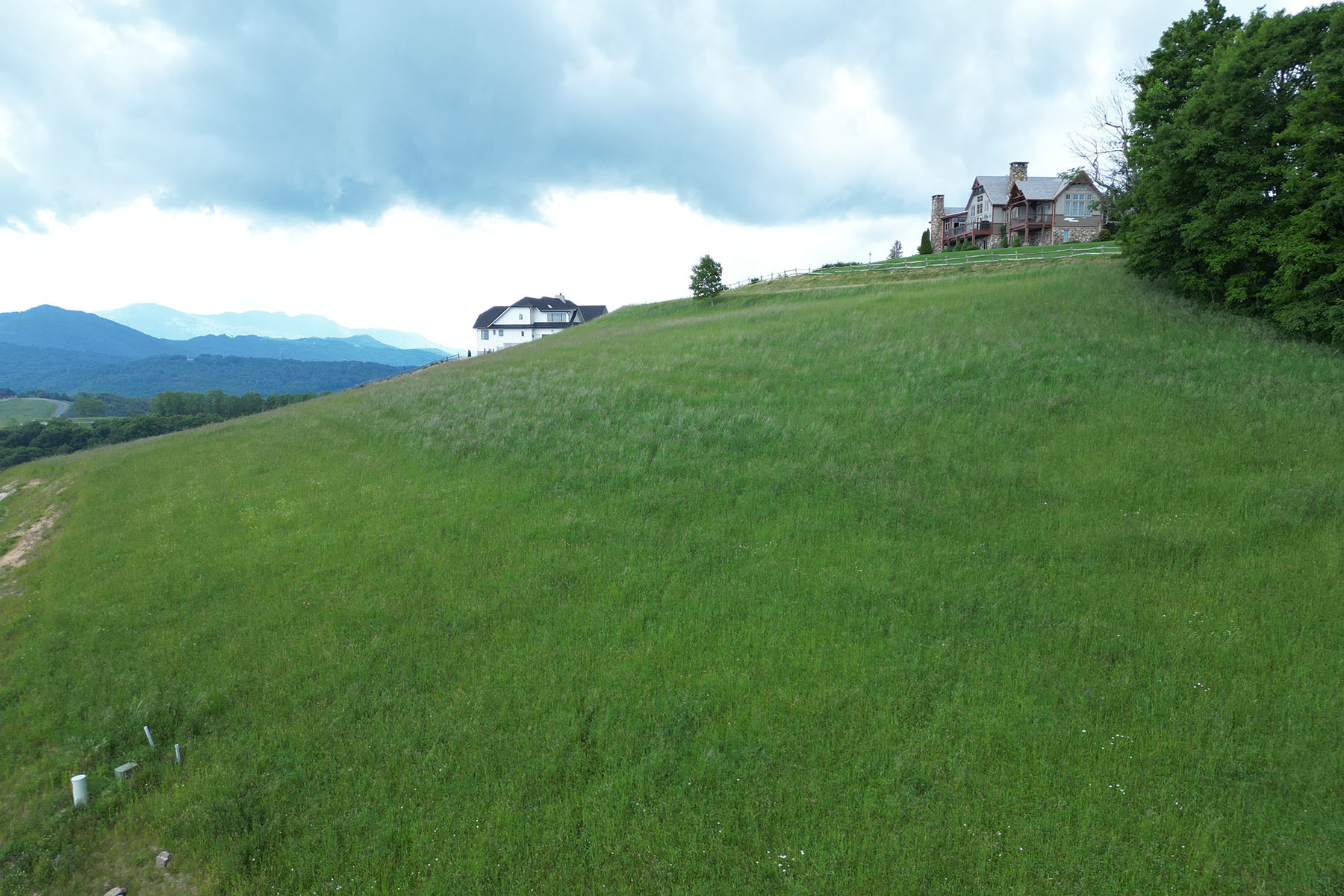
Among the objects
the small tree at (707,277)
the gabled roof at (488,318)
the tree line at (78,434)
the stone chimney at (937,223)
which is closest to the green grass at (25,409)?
the tree line at (78,434)

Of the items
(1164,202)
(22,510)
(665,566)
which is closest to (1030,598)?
(665,566)

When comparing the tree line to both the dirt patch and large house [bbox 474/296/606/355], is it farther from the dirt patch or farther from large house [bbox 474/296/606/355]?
the dirt patch

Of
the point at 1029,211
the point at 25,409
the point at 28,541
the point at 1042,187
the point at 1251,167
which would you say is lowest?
the point at 28,541

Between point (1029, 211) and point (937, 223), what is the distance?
1513 cm

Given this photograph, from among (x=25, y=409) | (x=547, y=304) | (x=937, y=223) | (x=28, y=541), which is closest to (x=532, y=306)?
(x=547, y=304)

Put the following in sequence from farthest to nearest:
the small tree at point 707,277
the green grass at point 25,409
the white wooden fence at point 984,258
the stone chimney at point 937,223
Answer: the green grass at point 25,409 → the stone chimney at point 937,223 → the small tree at point 707,277 → the white wooden fence at point 984,258

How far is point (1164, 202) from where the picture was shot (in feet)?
83.6

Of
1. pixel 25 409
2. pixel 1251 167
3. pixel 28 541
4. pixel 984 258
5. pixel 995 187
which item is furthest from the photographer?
pixel 25 409

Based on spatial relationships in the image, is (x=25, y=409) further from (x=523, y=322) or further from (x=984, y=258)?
(x=984, y=258)

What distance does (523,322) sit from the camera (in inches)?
3334

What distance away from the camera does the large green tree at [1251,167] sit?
19.9 m

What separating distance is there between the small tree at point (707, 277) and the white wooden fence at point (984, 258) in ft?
35.0

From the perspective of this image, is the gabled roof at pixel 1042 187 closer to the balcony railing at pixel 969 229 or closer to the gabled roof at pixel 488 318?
the balcony railing at pixel 969 229

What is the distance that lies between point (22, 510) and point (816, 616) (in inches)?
1085
